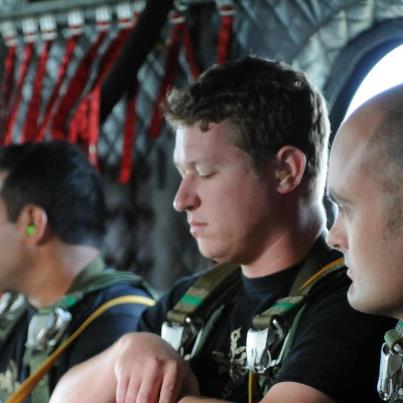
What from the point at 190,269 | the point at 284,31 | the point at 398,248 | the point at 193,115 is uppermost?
the point at 284,31

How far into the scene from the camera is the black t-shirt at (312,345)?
1527mm

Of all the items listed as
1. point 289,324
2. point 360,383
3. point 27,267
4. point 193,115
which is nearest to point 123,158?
point 27,267

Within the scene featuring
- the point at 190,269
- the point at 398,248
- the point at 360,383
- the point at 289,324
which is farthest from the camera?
the point at 190,269

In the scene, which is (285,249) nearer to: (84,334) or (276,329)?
(276,329)

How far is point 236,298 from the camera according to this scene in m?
1.95

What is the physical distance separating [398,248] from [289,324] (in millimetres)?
398

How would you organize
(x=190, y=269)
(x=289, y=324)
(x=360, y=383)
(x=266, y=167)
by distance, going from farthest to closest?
1. (x=190, y=269)
2. (x=266, y=167)
3. (x=289, y=324)
4. (x=360, y=383)

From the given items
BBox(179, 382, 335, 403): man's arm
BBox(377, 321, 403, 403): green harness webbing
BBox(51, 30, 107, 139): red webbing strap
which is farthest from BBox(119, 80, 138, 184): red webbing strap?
BBox(377, 321, 403, 403): green harness webbing

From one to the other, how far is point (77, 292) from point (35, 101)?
3.85 ft

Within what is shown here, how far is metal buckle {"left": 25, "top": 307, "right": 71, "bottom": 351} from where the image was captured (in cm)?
234

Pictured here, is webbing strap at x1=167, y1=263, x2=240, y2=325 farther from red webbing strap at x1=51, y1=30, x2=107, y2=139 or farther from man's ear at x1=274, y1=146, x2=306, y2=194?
red webbing strap at x1=51, y1=30, x2=107, y2=139

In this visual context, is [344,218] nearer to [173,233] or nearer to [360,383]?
[360,383]

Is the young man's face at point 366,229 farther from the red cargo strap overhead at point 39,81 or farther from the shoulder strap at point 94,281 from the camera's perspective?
the red cargo strap overhead at point 39,81

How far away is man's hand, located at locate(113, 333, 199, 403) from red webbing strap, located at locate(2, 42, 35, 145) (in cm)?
192
